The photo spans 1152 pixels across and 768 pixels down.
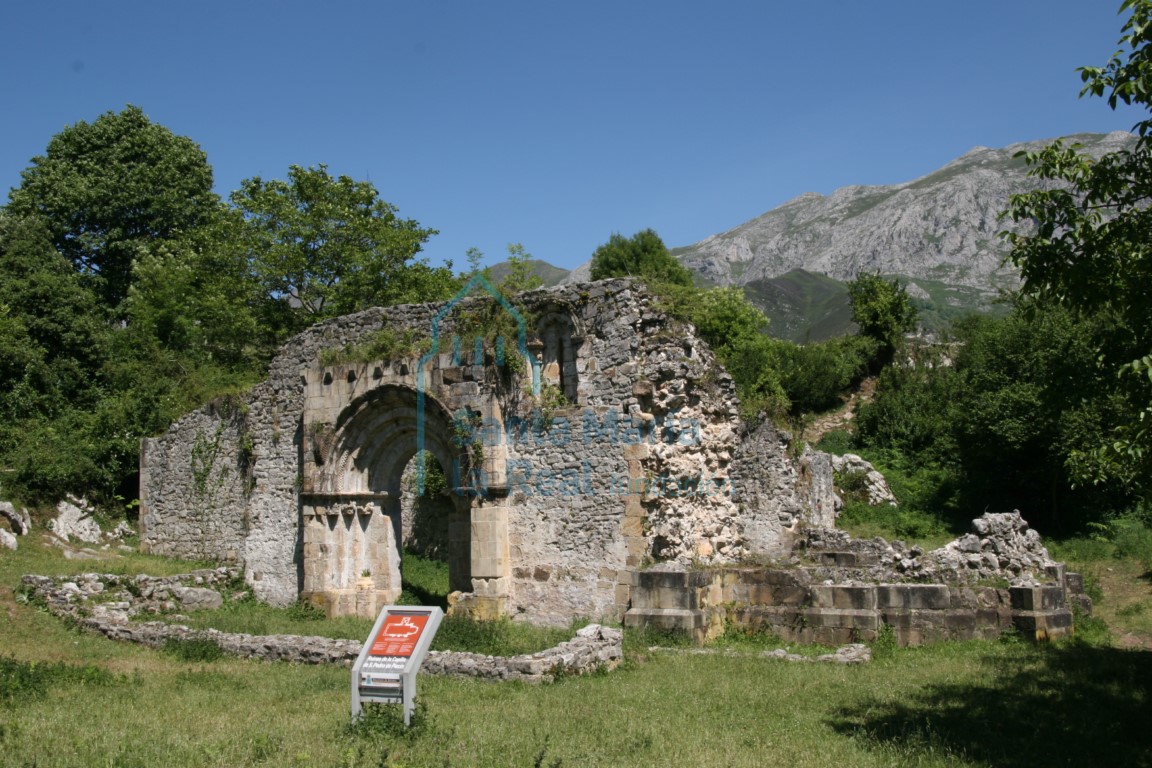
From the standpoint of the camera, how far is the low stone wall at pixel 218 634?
9.91m

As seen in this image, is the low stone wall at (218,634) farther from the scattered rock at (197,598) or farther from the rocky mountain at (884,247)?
the rocky mountain at (884,247)

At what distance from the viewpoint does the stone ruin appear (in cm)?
1318

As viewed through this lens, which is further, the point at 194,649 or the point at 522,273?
the point at 522,273

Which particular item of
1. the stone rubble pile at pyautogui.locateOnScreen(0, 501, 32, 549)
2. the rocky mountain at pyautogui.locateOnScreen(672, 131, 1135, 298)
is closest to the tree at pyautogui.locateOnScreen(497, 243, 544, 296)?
the stone rubble pile at pyautogui.locateOnScreen(0, 501, 32, 549)

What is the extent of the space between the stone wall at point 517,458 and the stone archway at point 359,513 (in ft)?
0.11

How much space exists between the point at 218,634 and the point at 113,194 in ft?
82.4

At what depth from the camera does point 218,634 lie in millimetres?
12023

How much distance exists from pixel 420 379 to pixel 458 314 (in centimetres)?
123

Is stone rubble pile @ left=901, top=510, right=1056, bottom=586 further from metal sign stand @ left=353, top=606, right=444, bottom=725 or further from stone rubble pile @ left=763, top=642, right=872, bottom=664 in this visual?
metal sign stand @ left=353, top=606, right=444, bottom=725

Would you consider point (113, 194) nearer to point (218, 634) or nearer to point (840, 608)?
point (218, 634)

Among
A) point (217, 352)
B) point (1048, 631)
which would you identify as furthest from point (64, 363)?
point (1048, 631)

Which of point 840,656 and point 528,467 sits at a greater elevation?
point 528,467

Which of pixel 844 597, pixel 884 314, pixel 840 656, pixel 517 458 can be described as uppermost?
pixel 884 314

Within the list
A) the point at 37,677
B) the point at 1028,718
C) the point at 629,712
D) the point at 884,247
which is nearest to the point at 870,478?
the point at 1028,718
